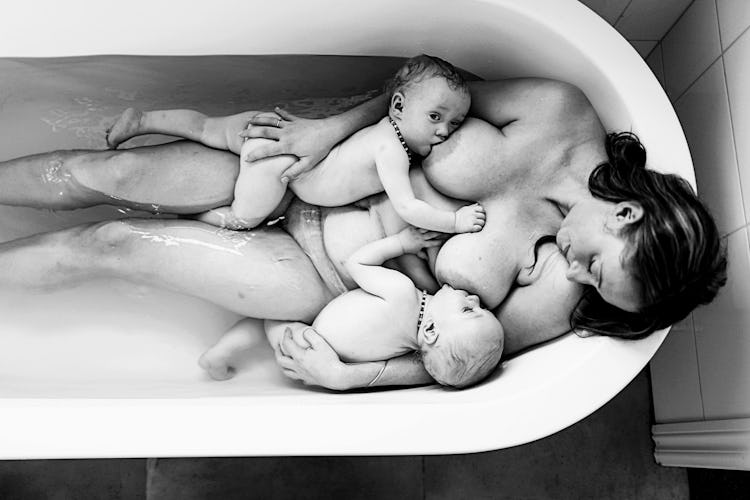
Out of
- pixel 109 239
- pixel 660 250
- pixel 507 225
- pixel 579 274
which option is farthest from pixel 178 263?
pixel 660 250

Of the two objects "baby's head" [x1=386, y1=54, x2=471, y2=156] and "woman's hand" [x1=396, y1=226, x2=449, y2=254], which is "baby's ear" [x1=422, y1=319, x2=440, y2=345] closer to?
"woman's hand" [x1=396, y1=226, x2=449, y2=254]

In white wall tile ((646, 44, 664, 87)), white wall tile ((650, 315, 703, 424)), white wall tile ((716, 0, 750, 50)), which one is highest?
white wall tile ((646, 44, 664, 87))

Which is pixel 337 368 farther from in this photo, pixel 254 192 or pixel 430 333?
pixel 254 192

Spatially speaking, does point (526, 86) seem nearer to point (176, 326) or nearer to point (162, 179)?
point (162, 179)

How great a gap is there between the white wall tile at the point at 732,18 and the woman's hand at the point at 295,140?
2.23 ft

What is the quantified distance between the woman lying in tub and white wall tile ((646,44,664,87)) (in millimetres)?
391

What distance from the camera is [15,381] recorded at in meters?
1.31

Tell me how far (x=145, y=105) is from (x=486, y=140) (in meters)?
0.65

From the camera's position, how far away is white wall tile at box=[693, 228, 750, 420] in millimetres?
1205

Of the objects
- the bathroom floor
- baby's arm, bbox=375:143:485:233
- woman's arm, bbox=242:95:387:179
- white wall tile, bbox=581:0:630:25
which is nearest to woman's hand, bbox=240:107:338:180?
woman's arm, bbox=242:95:387:179

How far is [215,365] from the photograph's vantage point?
51.5 inches

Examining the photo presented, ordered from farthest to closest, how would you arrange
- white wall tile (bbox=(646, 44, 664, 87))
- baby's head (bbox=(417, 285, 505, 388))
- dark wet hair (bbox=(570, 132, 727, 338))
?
white wall tile (bbox=(646, 44, 664, 87))
baby's head (bbox=(417, 285, 505, 388))
dark wet hair (bbox=(570, 132, 727, 338))

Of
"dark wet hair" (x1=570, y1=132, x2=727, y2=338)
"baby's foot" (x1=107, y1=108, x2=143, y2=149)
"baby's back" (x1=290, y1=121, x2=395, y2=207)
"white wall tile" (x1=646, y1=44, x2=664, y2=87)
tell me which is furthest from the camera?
"white wall tile" (x1=646, y1=44, x2=664, y2=87)

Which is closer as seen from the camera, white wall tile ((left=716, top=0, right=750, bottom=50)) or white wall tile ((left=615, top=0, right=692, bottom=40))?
white wall tile ((left=716, top=0, right=750, bottom=50))
